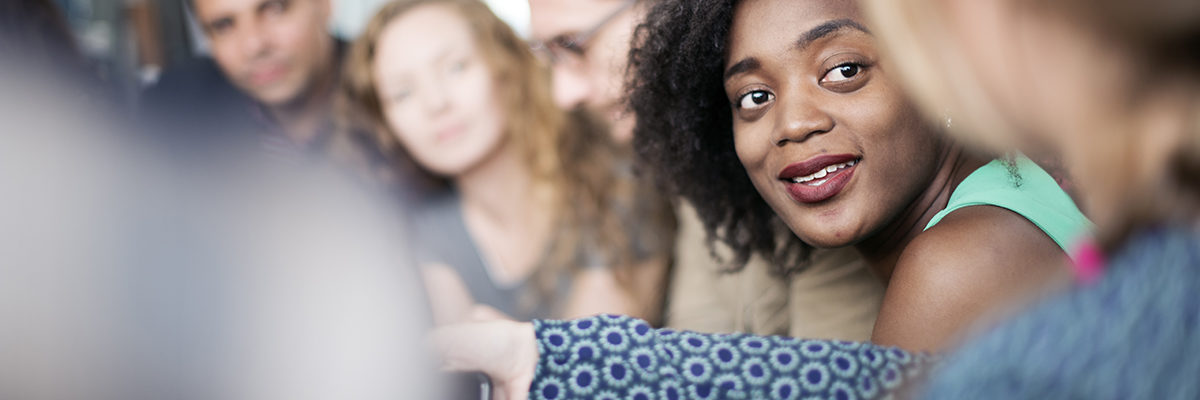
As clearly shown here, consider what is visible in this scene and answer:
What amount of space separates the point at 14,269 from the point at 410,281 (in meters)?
0.84

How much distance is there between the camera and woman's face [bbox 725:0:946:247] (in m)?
1.05

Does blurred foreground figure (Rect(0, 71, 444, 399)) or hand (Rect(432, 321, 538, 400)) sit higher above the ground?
blurred foreground figure (Rect(0, 71, 444, 399))

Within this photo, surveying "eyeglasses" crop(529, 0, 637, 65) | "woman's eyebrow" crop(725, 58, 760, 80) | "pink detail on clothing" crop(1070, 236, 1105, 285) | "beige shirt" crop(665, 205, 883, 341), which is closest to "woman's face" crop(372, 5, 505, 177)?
"eyeglasses" crop(529, 0, 637, 65)

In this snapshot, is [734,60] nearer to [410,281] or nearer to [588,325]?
[588,325]

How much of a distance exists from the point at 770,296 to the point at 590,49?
2.07ft

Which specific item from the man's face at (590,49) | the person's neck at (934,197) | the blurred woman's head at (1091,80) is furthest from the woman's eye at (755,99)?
the man's face at (590,49)

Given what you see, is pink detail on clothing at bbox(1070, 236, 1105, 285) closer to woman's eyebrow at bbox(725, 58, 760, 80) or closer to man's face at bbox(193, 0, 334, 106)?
woman's eyebrow at bbox(725, 58, 760, 80)

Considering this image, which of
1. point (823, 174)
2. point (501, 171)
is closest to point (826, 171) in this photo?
point (823, 174)

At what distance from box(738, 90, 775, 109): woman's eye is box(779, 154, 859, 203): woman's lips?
0.10 metres

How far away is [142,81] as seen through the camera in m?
2.37

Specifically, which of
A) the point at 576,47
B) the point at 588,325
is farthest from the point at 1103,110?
the point at 576,47

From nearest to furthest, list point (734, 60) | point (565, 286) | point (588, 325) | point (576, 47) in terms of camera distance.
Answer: point (588, 325) → point (734, 60) → point (576, 47) → point (565, 286)

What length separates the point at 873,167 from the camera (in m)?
1.06

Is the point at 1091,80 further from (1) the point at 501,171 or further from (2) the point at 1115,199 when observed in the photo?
(1) the point at 501,171
